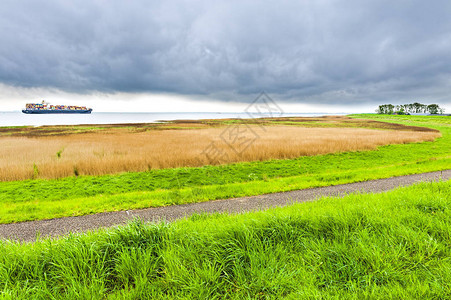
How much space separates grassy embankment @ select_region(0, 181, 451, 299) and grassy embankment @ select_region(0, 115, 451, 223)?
555 cm

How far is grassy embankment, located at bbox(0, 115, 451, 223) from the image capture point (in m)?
8.89

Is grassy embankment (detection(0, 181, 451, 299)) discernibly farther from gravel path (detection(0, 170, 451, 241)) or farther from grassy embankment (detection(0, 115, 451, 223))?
grassy embankment (detection(0, 115, 451, 223))

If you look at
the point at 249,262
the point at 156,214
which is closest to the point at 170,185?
the point at 156,214

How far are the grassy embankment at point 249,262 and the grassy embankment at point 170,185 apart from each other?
555cm

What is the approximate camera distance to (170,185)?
12422 mm

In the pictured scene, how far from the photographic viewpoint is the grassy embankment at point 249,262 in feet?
8.96

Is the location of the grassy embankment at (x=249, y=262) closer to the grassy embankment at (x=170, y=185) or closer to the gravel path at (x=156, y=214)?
the gravel path at (x=156, y=214)

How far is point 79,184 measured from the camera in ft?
41.4

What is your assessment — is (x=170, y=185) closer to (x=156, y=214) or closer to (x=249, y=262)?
(x=156, y=214)

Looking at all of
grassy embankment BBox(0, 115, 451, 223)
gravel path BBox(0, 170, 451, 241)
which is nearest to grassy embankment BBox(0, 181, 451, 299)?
gravel path BBox(0, 170, 451, 241)

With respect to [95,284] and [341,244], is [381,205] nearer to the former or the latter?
[341,244]

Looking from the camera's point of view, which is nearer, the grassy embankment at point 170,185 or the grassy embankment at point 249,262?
the grassy embankment at point 249,262

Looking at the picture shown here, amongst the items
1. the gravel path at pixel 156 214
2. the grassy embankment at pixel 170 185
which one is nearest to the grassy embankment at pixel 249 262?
the gravel path at pixel 156 214

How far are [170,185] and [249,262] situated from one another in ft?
32.4
